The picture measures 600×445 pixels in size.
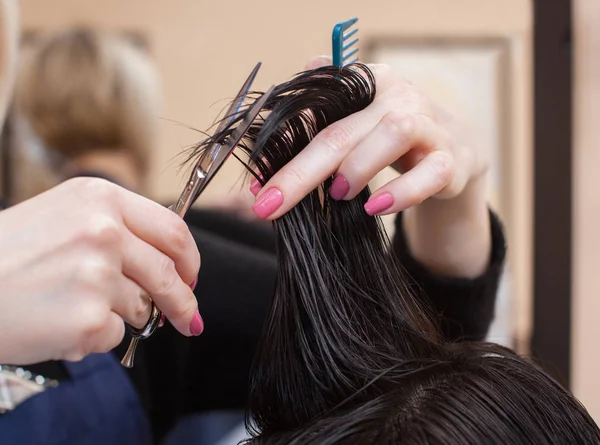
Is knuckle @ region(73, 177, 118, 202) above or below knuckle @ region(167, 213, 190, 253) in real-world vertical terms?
above

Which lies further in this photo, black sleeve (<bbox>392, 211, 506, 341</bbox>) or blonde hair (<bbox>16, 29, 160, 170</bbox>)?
blonde hair (<bbox>16, 29, 160, 170</bbox>)

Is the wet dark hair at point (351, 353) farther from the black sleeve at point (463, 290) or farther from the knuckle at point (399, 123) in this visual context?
the black sleeve at point (463, 290)

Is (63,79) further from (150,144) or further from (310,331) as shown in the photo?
(310,331)

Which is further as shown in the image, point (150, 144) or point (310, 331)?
point (150, 144)

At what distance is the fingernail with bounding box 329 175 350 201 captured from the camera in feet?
1.63

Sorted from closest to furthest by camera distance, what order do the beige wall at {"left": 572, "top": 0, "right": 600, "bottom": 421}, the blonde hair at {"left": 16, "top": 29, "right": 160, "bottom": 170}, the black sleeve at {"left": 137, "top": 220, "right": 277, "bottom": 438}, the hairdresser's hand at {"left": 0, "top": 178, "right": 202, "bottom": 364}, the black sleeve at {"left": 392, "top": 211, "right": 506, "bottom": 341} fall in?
the hairdresser's hand at {"left": 0, "top": 178, "right": 202, "bottom": 364}, the black sleeve at {"left": 392, "top": 211, "right": 506, "bottom": 341}, the beige wall at {"left": 572, "top": 0, "right": 600, "bottom": 421}, the black sleeve at {"left": 137, "top": 220, "right": 277, "bottom": 438}, the blonde hair at {"left": 16, "top": 29, "right": 160, "bottom": 170}

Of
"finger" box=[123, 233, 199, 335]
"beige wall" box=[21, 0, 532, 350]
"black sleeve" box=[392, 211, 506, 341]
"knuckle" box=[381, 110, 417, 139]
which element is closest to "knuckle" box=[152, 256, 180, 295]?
"finger" box=[123, 233, 199, 335]

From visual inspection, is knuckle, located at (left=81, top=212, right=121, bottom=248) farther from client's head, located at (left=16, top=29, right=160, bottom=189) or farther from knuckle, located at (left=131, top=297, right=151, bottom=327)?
client's head, located at (left=16, top=29, right=160, bottom=189)

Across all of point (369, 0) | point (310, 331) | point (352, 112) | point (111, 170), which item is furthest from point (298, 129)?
point (369, 0)

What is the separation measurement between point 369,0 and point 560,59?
1.55m

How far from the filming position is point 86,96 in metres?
1.29

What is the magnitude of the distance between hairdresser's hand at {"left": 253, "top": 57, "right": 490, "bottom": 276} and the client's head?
867 mm

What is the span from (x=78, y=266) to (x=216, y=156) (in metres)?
0.13

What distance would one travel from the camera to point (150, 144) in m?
1.43
